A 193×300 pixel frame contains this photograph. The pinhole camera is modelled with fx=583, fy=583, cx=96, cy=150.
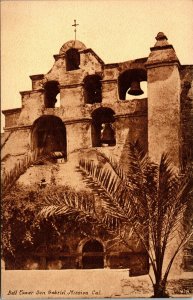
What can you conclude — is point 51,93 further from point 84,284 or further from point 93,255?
point 84,284

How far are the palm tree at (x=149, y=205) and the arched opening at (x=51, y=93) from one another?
76.9 inches

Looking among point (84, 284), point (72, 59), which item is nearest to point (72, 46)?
point (72, 59)

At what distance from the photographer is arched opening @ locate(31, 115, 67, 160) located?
11.1 m

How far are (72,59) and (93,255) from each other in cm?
378

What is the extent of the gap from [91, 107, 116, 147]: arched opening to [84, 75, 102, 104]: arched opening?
1.16 feet

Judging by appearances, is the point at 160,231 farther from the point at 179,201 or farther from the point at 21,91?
the point at 21,91

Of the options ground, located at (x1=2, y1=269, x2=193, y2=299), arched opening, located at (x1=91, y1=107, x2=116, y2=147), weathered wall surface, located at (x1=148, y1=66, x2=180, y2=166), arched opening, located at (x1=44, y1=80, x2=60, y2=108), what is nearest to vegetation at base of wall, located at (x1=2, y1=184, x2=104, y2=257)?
ground, located at (x1=2, y1=269, x2=193, y2=299)

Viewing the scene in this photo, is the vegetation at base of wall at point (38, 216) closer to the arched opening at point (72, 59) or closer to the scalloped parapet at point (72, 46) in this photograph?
the arched opening at point (72, 59)

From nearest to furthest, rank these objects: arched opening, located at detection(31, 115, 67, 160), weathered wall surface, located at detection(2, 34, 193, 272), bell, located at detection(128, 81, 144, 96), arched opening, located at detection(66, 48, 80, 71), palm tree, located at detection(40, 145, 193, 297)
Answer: palm tree, located at detection(40, 145, 193, 297) → weathered wall surface, located at detection(2, 34, 193, 272) → bell, located at detection(128, 81, 144, 96) → arched opening, located at detection(66, 48, 80, 71) → arched opening, located at detection(31, 115, 67, 160)

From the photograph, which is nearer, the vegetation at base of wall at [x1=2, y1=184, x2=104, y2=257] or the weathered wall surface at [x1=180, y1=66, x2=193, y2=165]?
the weathered wall surface at [x1=180, y1=66, x2=193, y2=165]

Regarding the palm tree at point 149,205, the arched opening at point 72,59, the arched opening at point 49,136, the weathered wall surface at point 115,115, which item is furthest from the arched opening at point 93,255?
the arched opening at point 72,59

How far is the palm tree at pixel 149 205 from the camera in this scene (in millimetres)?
9539

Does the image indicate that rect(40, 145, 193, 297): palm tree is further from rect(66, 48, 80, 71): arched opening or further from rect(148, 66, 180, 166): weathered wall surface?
rect(66, 48, 80, 71): arched opening

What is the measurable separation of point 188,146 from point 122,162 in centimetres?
118
